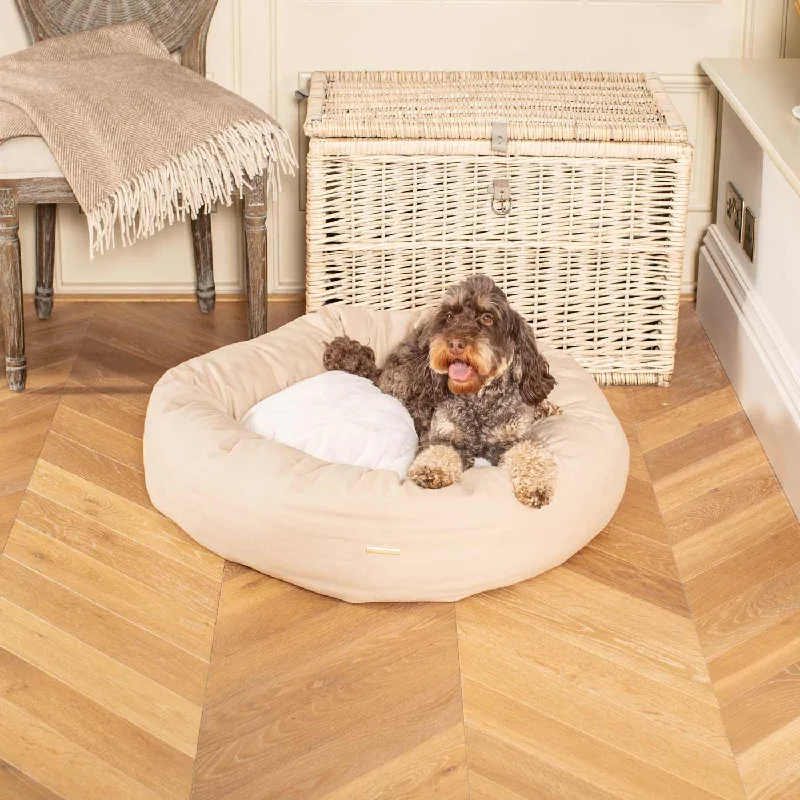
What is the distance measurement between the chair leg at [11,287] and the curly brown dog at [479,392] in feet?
3.16

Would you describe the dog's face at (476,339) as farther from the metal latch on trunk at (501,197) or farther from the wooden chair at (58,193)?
the wooden chair at (58,193)

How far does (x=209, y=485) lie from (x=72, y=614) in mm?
328

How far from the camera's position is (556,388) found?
101 inches

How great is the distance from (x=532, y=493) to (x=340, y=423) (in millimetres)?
479

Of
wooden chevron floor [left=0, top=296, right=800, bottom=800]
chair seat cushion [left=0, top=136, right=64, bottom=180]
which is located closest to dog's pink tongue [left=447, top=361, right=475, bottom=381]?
wooden chevron floor [left=0, top=296, right=800, bottom=800]

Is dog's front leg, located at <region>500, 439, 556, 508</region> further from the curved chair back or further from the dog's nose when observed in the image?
the curved chair back

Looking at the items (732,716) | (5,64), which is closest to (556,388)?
(732,716)

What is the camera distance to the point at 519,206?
2.81m

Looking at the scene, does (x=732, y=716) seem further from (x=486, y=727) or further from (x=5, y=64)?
(x=5, y=64)

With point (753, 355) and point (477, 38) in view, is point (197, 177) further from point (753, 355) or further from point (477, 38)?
point (753, 355)

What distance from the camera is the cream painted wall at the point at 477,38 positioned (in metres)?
3.20

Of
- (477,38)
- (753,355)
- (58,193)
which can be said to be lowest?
(753,355)

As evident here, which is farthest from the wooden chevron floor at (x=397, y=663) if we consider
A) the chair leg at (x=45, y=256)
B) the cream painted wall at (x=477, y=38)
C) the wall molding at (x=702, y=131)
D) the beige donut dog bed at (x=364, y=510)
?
the cream painted wall at (x=477, y=38)

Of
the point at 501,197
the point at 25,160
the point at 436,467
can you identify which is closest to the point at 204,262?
the point at 25,160
